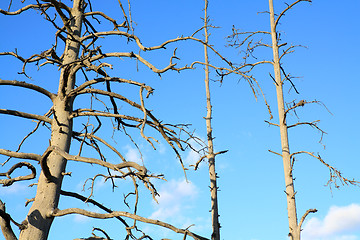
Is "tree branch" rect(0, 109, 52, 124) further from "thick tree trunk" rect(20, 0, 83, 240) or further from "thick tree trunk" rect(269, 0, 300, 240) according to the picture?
"thick tree trunk" rect(269, 0, 300, 240)

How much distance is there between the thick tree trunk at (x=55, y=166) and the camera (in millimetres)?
4562

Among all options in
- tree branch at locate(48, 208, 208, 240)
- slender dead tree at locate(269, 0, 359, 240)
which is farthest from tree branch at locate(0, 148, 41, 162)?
slender dead tree at locate(269, 0, 359, 240)

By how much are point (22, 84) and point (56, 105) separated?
0.50 metres

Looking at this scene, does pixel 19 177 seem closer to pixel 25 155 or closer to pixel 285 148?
pixel 25 155

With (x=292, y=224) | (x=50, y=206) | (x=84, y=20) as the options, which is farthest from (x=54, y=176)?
(x=292, y=224)

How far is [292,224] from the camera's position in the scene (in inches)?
291

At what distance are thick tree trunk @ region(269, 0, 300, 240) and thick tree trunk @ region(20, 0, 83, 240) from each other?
4383mm

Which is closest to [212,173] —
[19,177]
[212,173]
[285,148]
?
[212,173]

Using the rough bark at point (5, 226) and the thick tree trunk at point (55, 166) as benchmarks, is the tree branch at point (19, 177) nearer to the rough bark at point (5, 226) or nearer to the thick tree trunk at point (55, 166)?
the thick tree trunk at point (55, 166)

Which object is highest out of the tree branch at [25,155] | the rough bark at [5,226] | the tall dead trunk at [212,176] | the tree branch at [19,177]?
the tall dead trunk at [212,176]

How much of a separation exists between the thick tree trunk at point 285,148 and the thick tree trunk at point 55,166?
14.4ft

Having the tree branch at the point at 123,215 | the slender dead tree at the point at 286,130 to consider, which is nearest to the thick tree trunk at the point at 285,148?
the slender dead tree at the point at 286,130

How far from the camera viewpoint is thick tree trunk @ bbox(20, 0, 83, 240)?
4.56 meters

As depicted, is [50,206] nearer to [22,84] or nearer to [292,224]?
[22,84]
